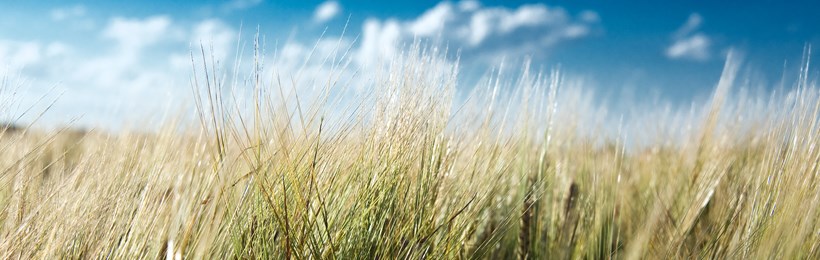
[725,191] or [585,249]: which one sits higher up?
[725,191]

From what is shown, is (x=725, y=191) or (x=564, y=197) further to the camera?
(x=725, y=191)

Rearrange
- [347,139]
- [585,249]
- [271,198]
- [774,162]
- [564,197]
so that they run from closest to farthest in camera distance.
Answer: [271,198] < [347,139] < [774,162] < [585,249] < [564,197]

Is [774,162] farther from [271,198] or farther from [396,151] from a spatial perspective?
[271,198]

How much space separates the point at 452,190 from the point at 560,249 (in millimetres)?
469

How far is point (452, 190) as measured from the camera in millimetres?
1751

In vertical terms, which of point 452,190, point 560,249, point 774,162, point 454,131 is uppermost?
point 774,162

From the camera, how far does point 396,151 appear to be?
61.3 inches

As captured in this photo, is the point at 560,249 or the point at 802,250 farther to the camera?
the point at 560,249

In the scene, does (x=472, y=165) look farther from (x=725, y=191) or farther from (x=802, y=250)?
(x=725, y=191)

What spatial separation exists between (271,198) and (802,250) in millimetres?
1259

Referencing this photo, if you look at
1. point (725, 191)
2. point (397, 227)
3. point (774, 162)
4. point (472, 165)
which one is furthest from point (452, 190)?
point (725, 191)

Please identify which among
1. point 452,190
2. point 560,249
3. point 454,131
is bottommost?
point 560,249

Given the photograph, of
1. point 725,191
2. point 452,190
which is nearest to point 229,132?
point 452,190

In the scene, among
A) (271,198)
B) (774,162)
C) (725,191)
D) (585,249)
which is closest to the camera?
(271,198)
